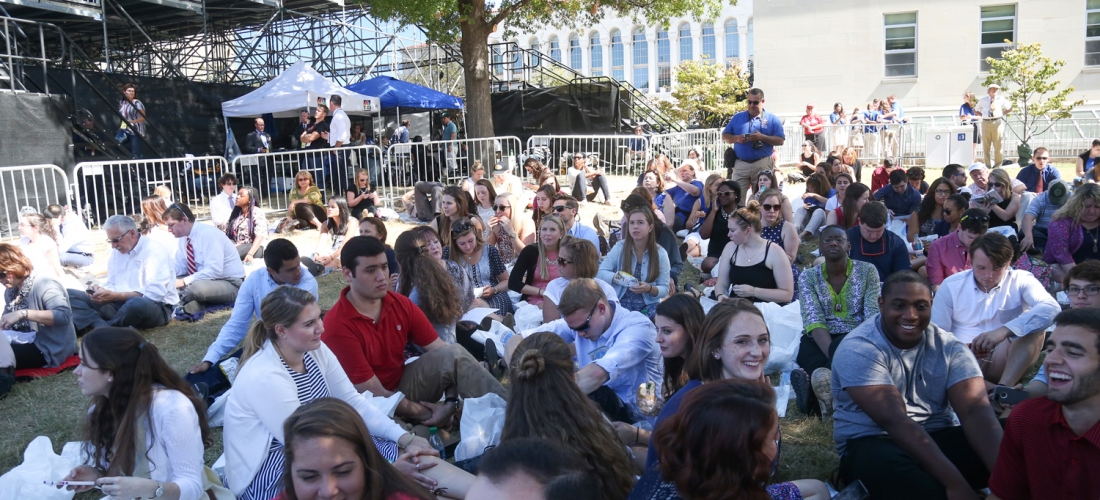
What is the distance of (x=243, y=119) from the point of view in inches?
769

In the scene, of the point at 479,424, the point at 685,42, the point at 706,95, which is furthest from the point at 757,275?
the point at 685,42

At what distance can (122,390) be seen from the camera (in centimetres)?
336

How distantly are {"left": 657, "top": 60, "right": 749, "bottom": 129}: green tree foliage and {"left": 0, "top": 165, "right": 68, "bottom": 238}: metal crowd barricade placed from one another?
83.5 ft

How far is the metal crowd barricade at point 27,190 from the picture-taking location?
37.4 feet

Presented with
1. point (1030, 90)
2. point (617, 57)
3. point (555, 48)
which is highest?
point (555, 48)

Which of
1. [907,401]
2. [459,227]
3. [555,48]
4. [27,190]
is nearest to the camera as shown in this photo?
[907,401]

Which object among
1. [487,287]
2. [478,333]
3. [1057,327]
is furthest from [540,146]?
[1057,327]

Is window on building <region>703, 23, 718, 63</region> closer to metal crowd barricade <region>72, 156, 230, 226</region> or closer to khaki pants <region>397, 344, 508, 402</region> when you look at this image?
metal crowd barricade <region>72, 156, 230, 226</region>

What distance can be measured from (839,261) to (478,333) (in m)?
2.54

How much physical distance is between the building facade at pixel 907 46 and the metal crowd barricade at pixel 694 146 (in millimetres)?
6957

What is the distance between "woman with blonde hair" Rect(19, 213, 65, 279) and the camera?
7.46m

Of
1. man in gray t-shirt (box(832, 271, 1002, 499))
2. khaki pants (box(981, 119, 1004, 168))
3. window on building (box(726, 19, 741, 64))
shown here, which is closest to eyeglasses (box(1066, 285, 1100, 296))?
man in gray t-shirt (box(832, 271, 1002, 499))

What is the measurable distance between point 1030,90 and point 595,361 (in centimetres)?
2027

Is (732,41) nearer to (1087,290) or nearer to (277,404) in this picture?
(1087,290)
